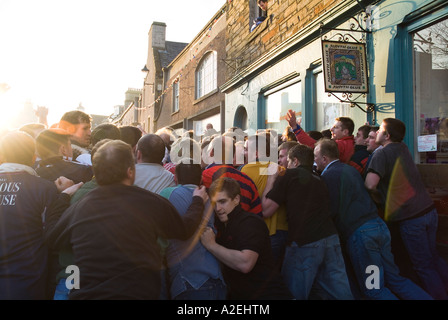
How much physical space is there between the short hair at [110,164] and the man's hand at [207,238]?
2.45 ft

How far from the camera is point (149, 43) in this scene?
24.4 meters

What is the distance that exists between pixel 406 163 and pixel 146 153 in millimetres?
2596

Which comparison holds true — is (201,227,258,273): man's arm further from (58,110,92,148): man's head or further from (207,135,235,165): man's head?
(58,110,92,148): man's head

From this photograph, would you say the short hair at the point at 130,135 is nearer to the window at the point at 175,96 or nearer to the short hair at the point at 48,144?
the short hair at the point at 48,144

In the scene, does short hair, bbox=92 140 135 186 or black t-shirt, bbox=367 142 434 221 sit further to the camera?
black t-shirt, bbox=367 142 434 221

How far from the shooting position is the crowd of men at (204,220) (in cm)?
202

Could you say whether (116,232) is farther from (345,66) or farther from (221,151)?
(345,66)

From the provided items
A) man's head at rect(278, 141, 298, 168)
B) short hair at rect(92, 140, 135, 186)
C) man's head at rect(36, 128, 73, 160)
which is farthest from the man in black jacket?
man's head at rect(278, 141, 298, 168)

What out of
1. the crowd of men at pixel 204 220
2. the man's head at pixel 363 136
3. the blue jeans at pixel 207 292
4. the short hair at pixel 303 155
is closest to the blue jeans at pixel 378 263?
the crowd of men at pixel 204 220

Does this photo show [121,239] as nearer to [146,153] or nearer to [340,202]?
[146,153]

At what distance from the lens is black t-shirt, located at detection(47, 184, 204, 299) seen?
1.92 metres

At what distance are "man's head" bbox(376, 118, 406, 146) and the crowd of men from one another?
0.01 metres

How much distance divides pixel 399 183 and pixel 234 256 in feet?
6.81

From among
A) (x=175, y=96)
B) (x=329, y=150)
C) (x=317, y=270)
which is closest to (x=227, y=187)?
(x=317, y=270)
